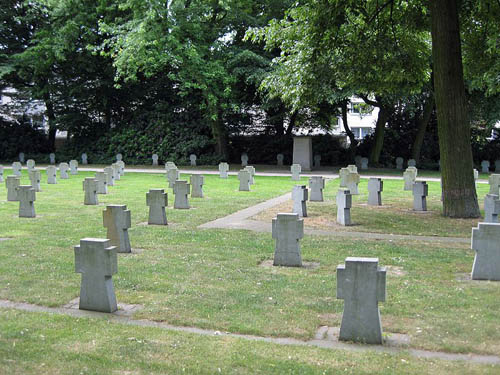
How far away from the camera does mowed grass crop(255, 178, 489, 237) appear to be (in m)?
12.8

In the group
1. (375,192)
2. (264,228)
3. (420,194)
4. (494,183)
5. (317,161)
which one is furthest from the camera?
(317,161)

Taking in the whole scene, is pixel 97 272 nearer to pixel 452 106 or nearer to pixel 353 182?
pixel 452 106

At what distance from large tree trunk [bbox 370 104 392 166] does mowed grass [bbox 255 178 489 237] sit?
1545 centimetres

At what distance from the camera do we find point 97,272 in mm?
6867

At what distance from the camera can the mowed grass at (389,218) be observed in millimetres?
12828

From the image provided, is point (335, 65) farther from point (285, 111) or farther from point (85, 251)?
point (285, 111)

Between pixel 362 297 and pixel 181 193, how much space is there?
10811mm

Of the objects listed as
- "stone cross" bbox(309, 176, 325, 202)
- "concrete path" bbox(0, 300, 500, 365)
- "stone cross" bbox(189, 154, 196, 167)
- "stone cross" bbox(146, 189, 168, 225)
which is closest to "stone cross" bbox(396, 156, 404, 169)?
"stone cross" bbox(189, 154, 196, 167)

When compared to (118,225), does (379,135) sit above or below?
above

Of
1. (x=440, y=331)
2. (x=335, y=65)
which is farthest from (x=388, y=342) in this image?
(x=335, y=65)

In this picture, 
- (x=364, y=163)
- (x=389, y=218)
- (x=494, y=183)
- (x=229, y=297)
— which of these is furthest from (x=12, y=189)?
(x=364, y=163)

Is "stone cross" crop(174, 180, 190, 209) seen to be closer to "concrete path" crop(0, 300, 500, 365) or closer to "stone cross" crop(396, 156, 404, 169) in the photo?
"concrete path" crop(0, 300, 500, 365)

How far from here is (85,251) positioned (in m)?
6.85

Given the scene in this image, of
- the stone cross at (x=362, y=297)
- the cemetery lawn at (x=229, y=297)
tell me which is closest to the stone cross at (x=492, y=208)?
the cemetery lawn at (x=229, y=297)
